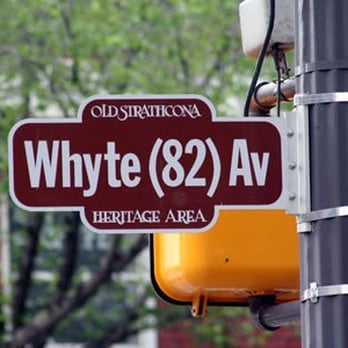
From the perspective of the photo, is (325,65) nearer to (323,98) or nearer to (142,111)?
(323,98)

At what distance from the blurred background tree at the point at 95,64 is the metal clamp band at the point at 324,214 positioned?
1022 cm

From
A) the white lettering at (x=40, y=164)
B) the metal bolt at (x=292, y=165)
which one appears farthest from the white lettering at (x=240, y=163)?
the white lettering at (x=40, y=164)

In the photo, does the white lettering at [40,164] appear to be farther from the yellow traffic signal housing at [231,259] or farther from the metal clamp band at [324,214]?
the metal clamp band at [324,214]

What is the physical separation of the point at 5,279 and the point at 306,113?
1444cm

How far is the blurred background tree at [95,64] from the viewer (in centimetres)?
1463

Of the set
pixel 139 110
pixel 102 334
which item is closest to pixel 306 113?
pixel 139 110

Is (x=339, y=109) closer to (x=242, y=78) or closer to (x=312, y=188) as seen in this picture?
(x=312, y=188)

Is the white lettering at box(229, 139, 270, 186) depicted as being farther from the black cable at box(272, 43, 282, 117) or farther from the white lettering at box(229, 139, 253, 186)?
the black cable at box(272, 43, 282, 117)

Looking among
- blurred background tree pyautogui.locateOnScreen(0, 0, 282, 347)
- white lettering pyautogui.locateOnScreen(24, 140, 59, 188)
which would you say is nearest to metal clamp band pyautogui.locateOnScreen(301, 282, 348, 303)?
white lettering pyautogui.locateOnScreen(24, 140, 59, 188)

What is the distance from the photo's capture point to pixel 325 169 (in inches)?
163

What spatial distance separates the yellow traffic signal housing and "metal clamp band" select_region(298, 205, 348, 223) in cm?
47

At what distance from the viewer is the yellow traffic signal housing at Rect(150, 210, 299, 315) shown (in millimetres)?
4598

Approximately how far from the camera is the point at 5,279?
60.3 ft

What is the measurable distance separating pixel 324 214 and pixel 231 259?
1.88 feet
